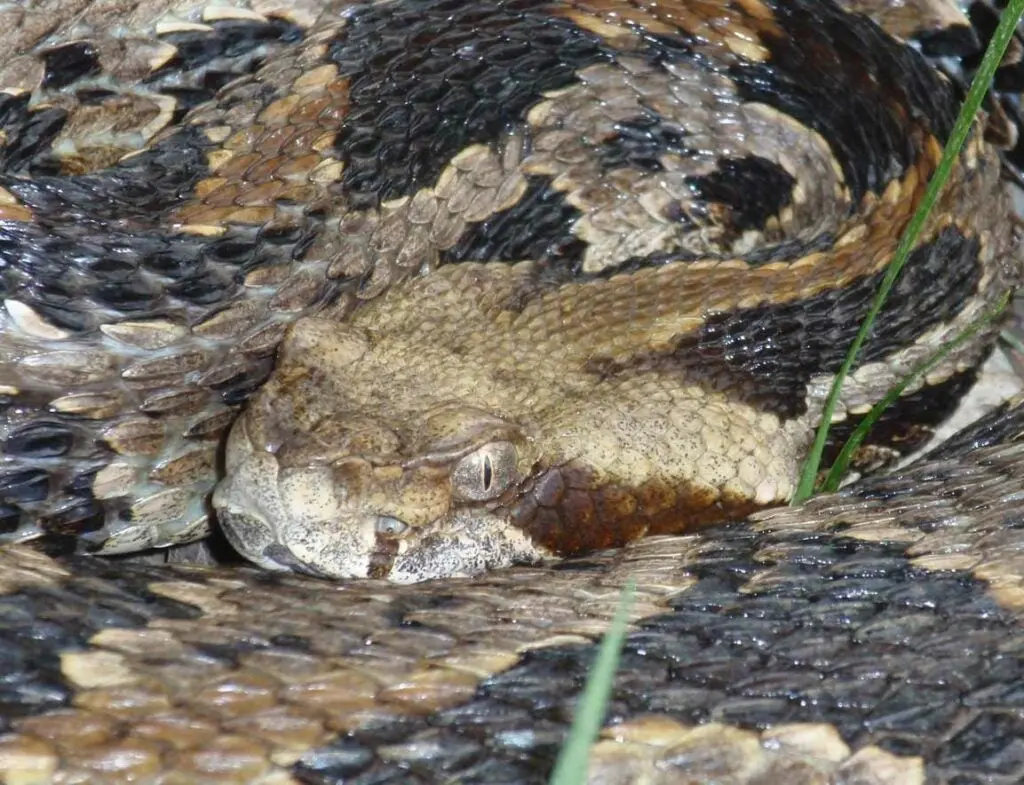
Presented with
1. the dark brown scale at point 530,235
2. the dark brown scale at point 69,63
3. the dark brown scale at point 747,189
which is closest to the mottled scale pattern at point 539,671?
the dark brown scale at point 530,235

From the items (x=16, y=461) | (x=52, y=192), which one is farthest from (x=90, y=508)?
(x=52, y=192)

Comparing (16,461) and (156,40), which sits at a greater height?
(156,40)

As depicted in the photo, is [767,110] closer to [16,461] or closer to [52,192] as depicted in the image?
[52,192]

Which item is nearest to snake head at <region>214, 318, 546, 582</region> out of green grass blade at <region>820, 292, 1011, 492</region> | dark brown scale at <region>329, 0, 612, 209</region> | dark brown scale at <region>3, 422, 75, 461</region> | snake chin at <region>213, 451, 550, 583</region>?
snake chin at <region>213, 451, 550, 583</region>

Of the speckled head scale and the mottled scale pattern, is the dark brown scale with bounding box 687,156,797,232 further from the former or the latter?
the mottled scale pattern

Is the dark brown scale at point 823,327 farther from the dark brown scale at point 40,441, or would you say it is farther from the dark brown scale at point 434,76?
the dark brown scale at point 40,441

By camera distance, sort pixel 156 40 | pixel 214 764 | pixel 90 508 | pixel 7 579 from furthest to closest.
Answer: pixel 156 40, pixel 90 508, pixel 7 579, pixel 214 764

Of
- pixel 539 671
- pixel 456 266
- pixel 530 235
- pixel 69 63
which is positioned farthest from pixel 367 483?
pixel 69 63
